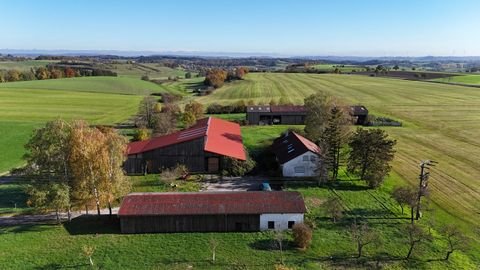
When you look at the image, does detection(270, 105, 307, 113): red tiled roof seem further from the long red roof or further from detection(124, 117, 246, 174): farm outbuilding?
detection(124, 117, 246, 174): farm outbuilding

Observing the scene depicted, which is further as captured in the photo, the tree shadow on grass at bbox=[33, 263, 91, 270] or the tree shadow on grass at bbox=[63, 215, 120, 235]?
the tree shadow on grass at bbox=[63, 215, 120, 235]

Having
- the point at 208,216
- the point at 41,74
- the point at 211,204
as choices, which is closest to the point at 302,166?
the point at 211,204

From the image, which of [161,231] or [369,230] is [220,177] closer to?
[161,231]

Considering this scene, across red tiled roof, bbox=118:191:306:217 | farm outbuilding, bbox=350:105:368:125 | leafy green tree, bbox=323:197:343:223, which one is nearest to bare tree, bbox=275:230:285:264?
red tiled roof, bbox=118:191:306:217

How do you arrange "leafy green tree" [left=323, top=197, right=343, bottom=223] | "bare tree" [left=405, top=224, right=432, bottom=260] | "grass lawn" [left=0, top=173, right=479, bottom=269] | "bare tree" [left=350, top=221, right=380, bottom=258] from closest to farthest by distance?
"grass lawn" [left=0, top=173, right=479, bottom=269] → "bare tree" [left=405, top=224, right=432, bottom=260] → "bare tree" [left=350, top=221, right=380, bottom=258] → "leafy green tree" [left=323, top=197, right=343, bottom=223]

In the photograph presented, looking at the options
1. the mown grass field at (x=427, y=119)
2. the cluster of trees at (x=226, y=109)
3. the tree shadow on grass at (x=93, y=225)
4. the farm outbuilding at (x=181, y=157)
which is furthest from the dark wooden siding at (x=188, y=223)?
the cluster of trees at (x=226, y=109)

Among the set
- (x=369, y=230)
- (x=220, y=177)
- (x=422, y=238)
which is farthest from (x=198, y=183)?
(x=422, y=238)

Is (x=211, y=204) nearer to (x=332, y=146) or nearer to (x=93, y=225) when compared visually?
(x=93, y=225)
